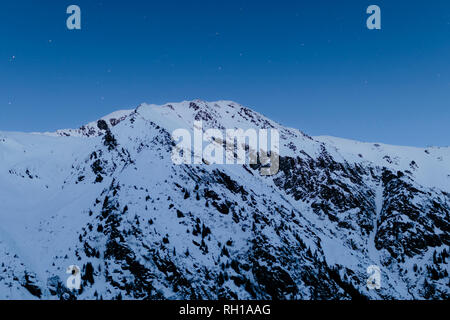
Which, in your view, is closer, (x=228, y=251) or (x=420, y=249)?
(x=228, y=251)

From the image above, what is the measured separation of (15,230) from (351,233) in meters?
69.1

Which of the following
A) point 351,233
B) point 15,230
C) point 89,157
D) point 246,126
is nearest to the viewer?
point 15,230

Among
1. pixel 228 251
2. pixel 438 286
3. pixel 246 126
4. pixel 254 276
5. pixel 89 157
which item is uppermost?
pixel 246 126

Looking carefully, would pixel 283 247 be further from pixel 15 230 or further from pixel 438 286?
pixel 438 286

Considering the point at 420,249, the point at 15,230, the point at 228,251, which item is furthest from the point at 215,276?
the point at 420,249

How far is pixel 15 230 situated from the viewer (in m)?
29.6

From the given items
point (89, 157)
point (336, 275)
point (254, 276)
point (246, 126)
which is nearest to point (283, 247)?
point (254, 276)

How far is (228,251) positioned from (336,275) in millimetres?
16606

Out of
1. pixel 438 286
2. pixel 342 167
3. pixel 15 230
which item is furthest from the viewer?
pixel 342 167

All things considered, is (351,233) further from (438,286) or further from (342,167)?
(342,167)
